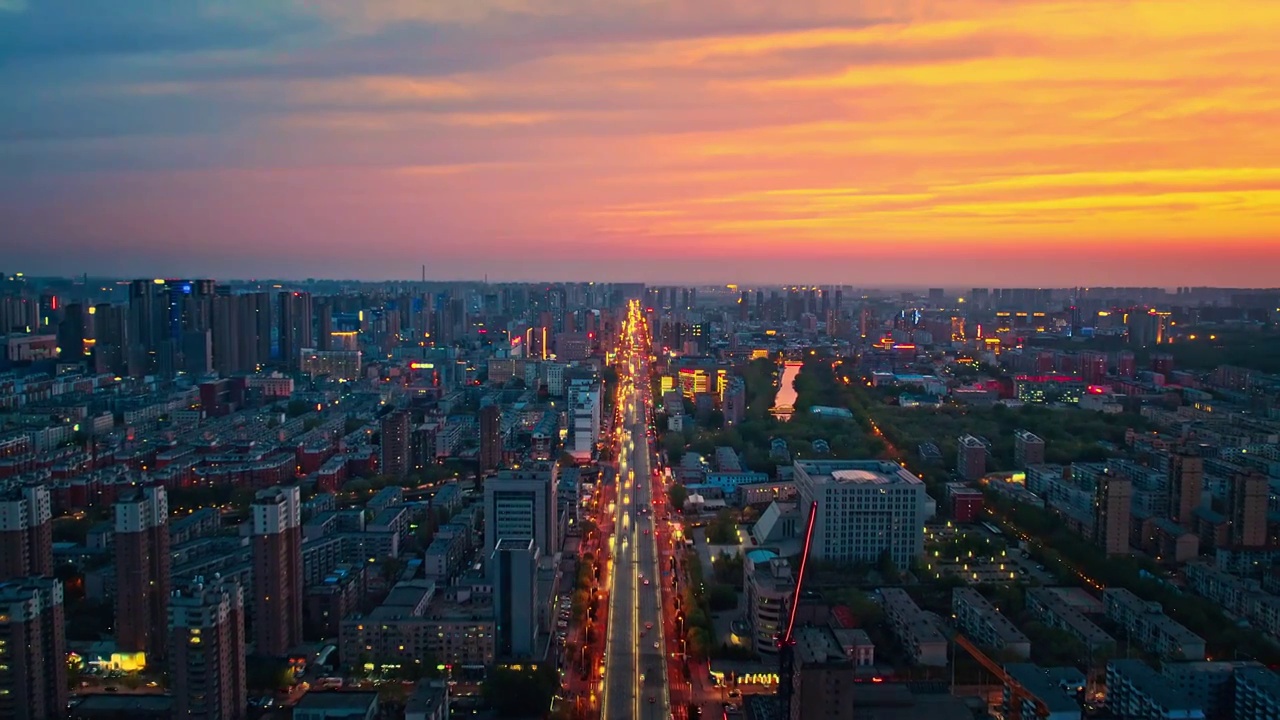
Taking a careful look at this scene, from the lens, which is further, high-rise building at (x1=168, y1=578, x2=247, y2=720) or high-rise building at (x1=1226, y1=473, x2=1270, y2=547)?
high-rise building at (x1=1226, y1=473, x2=1270, y2=547)

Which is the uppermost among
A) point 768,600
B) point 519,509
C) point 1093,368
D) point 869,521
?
point 1093,368

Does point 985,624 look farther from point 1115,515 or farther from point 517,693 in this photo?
point 517,693

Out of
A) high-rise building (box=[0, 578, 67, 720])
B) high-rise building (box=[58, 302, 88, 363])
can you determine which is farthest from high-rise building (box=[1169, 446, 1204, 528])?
high-rise building (box=[58, 302, 88, 363])

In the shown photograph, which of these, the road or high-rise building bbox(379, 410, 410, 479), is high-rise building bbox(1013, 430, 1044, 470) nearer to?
the road

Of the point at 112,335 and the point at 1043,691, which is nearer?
the point at 1043,691

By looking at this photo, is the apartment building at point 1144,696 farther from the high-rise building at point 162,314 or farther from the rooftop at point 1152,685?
the high-rise building at point 162,314

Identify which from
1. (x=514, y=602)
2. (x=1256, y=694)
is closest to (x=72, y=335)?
(x=514, y=602)
